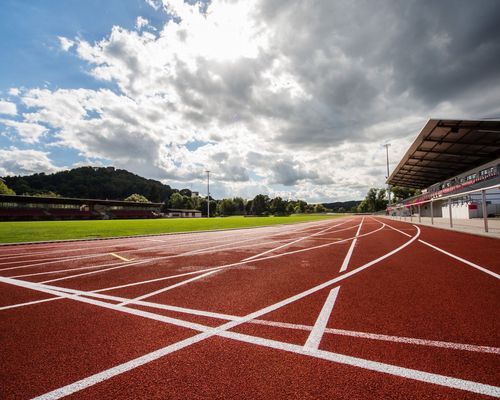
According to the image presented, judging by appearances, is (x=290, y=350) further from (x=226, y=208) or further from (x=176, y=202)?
(x=226, y=208)

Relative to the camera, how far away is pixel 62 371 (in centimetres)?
247

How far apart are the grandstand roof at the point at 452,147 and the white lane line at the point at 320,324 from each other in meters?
24.6

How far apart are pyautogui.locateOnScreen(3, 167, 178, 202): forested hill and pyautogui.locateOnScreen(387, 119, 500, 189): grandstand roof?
13833 centimetres

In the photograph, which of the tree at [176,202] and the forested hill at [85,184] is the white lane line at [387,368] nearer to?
the forested hill at [85,184]

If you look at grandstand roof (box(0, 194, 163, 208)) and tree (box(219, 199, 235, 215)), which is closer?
grandstand roof (box(0, 194, 163, 208))

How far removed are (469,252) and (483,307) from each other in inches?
236

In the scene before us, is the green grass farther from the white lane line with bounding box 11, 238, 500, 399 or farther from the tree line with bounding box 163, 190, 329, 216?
the tree line with bounding box 163, 190, 329, 216

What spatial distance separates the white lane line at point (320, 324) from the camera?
284cm

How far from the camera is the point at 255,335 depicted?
10.2ft

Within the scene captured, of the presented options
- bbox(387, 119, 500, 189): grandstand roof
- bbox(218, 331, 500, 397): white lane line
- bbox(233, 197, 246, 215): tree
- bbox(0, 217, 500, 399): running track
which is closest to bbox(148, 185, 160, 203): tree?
bbox(233, 197, 246, 215): tree

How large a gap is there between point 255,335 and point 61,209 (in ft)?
268

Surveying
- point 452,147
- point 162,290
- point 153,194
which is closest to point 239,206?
point 153,194

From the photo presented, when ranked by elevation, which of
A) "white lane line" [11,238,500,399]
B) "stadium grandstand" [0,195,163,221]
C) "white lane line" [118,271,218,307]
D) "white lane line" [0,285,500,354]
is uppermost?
"stadium grandstand" [0,195,163,221]

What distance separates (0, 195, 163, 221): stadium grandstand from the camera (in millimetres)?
56941
